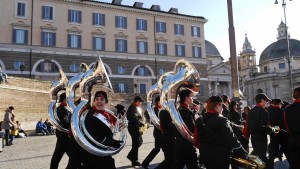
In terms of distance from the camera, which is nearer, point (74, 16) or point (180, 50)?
point (74, 16)

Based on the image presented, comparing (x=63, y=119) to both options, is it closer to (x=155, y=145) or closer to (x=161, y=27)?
(x=155, y=145)

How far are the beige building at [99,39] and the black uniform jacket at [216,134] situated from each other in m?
33.7

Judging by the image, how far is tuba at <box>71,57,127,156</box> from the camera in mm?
4738

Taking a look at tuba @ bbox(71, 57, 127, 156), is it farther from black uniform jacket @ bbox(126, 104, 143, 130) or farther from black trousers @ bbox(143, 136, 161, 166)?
black uniform jacket @ bbox(126, 104, 143, 130)

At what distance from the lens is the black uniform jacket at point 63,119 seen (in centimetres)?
708

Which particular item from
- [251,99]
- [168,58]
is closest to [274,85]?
[251,99]

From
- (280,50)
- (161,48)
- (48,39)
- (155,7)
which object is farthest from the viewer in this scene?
(280,50)

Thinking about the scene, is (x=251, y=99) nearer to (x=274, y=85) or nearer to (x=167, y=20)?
(x=274, y=85)

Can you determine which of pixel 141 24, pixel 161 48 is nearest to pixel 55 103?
pixel 141 24

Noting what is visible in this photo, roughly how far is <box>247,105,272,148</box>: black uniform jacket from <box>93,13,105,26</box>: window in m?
35.9

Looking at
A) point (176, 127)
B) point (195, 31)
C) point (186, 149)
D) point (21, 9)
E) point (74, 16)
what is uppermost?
point (21, 9)

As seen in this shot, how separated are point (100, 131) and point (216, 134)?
1728 millimetres

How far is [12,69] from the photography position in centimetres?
3550

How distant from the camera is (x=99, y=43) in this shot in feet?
135
